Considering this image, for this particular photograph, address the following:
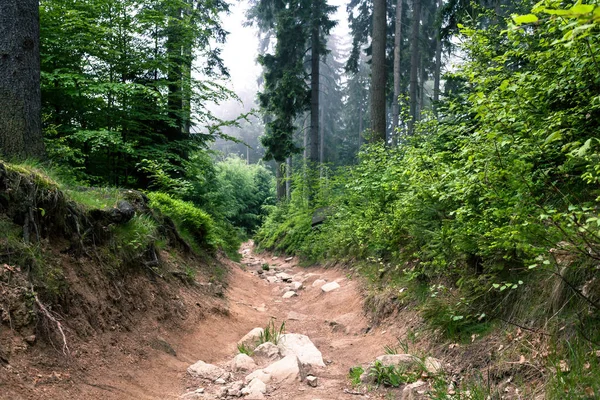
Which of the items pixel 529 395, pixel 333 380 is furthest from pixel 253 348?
pixel 529 395

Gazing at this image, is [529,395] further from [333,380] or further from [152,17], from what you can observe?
[152,17]

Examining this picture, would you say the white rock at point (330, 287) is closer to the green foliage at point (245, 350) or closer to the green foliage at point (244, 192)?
the green foliage at point (245, 350)

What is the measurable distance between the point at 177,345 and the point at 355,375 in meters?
2.30

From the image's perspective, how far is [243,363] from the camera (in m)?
4.77

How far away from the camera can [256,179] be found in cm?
3016

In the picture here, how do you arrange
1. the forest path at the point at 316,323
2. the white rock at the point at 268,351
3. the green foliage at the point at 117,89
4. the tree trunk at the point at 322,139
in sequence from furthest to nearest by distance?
1. the tree trunk at the point at 322,139
2. the green foliage at the point at 117,89
3. the white rock at the point at 268,351
4. the forest path at the point at 316,323

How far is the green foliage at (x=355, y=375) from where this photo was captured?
13.7ft

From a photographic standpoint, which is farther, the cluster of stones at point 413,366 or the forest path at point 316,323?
the forest path at point 316,323

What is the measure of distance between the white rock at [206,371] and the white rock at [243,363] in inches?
6.5

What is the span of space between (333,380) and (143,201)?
432cm

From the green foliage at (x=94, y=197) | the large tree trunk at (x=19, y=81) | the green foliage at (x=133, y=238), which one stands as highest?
the large tree trunk at (x=19, y=81)

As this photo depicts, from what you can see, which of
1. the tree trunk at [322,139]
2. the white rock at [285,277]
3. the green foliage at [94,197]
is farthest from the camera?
the tree trunk at [322,139]

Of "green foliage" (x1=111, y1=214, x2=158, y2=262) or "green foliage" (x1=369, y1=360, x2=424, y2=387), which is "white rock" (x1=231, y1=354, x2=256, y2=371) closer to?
"green foliage" (x1=369, y1=360, x2=424, y2=387)

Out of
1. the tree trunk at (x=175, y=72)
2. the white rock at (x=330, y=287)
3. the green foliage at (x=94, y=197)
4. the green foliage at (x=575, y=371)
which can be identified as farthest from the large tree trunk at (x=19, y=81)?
the green foliage at (x=575, y=371)
